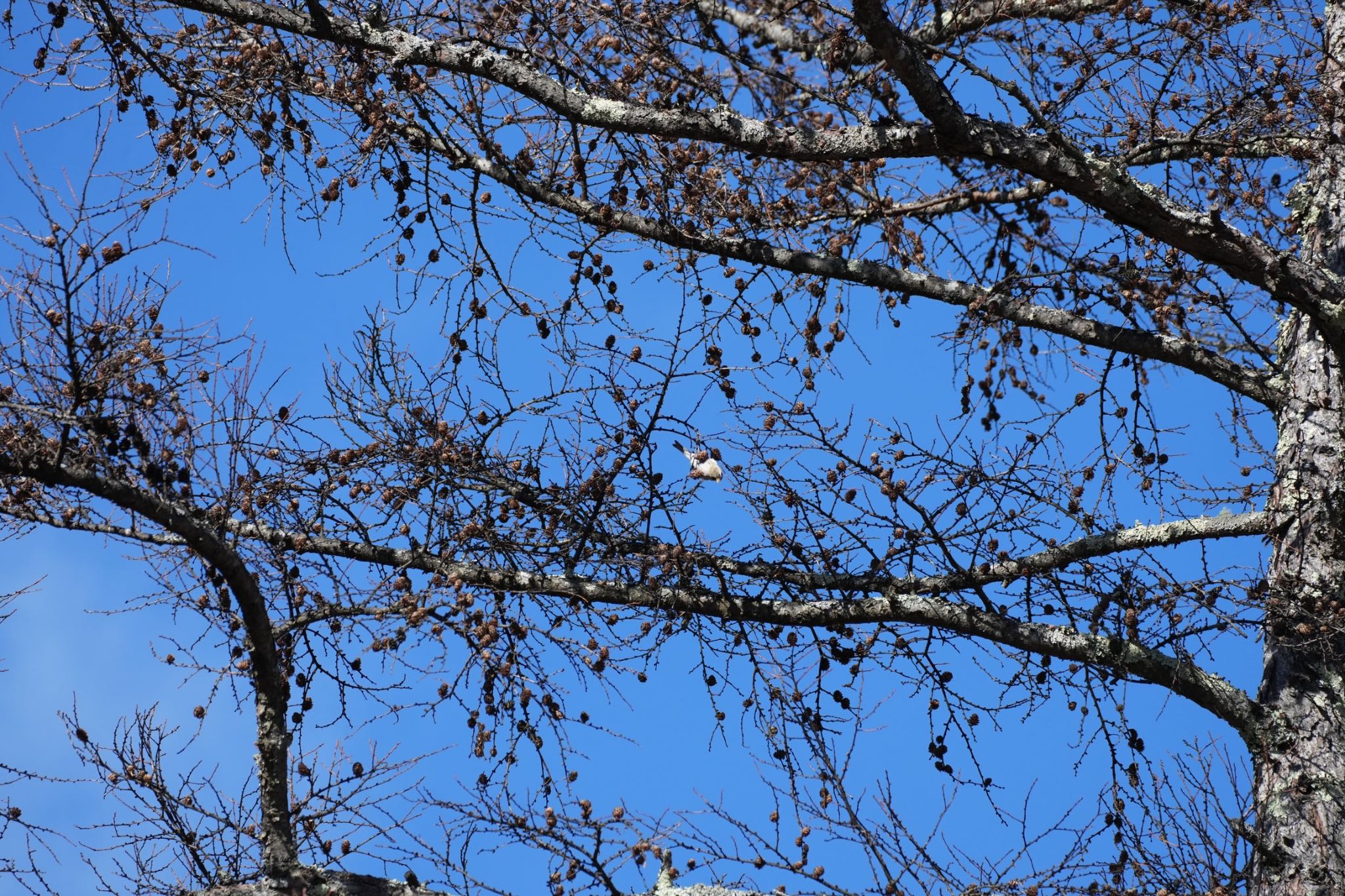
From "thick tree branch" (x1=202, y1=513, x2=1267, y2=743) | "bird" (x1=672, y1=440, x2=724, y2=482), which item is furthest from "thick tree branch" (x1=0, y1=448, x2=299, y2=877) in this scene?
"bird" (x1=672, y1=440, x2=724, y2=482)

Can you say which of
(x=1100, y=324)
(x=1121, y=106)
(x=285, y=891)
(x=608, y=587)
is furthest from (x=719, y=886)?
(x=1121, y=106)

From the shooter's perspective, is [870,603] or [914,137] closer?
[914,137]

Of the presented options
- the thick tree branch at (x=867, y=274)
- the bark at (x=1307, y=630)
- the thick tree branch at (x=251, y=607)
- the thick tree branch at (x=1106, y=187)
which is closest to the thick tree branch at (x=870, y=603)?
the bark at (x=1307, y=630)

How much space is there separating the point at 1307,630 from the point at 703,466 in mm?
3358

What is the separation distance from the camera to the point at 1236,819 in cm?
639

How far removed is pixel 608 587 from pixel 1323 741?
13.0ft

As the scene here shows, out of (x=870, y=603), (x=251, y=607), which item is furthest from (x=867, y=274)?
(x=251, y=607)

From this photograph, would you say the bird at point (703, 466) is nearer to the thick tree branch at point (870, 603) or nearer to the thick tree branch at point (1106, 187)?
the thick tree branch at point (870, 603)

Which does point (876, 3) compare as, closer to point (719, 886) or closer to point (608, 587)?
point (608, 587)

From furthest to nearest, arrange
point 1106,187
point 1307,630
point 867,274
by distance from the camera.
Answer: point 867,274 < point 1307,630 < point 1106,187

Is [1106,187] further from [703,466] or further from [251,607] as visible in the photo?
[251,607]

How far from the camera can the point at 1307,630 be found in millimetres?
6617

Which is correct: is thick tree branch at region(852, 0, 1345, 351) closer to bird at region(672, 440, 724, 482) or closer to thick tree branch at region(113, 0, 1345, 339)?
thick tree branch at region(113, 0, 1345, 339)

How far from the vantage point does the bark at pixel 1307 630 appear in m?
6.45
